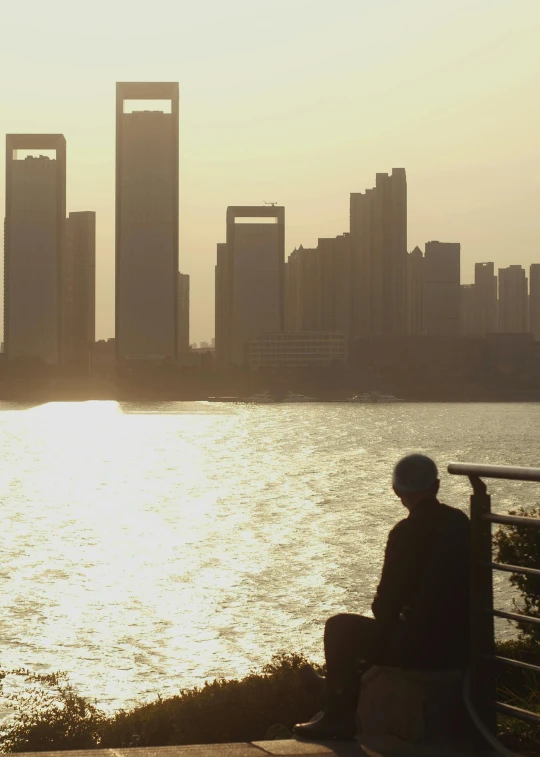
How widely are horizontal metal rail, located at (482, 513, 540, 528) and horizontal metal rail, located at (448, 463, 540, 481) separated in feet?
0.57

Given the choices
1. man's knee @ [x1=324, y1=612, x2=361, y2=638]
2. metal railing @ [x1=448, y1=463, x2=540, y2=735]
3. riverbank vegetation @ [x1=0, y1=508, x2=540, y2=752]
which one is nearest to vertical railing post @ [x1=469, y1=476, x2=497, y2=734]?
metal railing @ [x1=448, y1=463, x2=540, y2=735]

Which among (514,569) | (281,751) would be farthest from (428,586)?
(281,751)

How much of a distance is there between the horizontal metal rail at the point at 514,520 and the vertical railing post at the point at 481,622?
0.08 meters

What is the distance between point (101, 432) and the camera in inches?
5837

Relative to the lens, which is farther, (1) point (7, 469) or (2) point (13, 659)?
(1) point (7, 469)

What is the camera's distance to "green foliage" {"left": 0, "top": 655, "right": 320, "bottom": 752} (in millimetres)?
7734

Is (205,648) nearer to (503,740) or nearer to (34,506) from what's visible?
(503,740)

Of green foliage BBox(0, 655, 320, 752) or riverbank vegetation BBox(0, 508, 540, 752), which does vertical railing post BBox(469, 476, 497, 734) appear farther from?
green foliage BBox(0, 655, 320, 752)

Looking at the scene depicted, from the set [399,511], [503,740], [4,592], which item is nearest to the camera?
[503,740]

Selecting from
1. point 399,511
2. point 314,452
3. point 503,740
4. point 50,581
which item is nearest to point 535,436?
point 314,452

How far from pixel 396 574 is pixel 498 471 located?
2.47 feet

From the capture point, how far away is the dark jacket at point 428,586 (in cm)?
538

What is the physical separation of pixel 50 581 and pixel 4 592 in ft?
8.24

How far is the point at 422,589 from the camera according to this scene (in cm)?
541
